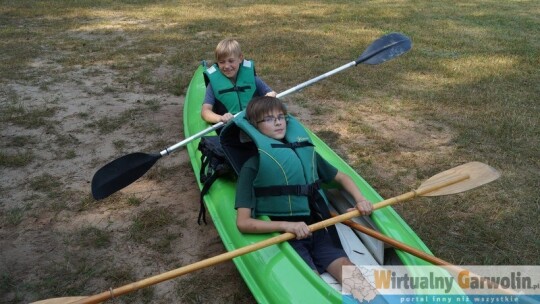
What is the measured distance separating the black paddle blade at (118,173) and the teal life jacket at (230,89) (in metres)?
0.83

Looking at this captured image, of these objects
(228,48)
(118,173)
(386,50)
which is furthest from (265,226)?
(386,50)

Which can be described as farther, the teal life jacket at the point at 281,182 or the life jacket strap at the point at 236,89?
the life jacket strap at the point at 236,89

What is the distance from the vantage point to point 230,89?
160 inches

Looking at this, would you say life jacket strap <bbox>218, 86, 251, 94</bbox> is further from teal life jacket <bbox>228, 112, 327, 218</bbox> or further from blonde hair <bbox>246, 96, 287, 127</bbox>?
teal life jacket <bbox>228, 112, 327, 218</bbox>

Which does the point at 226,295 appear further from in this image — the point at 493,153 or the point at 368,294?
the point at 493,153

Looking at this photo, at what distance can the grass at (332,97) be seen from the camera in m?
3.36

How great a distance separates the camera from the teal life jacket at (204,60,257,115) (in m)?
4.07

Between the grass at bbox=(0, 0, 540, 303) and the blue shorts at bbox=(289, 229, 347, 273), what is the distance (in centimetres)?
67

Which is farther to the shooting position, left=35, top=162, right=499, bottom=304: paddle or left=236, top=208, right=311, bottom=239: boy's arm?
left=236, top=208, right=311, bottom=239: boy's arm

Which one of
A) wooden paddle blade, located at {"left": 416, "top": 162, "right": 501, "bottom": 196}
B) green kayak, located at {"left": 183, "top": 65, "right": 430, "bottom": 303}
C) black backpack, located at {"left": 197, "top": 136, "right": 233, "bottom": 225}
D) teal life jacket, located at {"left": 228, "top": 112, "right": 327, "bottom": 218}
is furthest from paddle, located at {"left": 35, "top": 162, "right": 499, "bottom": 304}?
black backpack, located at {"left": 197, "top": 136, "right": 233, "bottom": 225}

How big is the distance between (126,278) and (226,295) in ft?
2.01

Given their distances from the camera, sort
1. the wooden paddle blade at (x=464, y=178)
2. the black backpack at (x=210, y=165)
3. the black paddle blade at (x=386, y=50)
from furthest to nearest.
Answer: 1. the black paddle blade at (x=386, y=50)
2. the black backpack at (x=210, y=165)
3. the wooden paddle blade at (x=464, y=178)

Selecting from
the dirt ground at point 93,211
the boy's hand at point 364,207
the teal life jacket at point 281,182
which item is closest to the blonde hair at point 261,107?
the teal life jacket at point 281,182

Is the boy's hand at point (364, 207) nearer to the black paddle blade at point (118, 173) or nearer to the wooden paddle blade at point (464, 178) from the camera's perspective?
the wooden paddle blade at point (464, 178)
